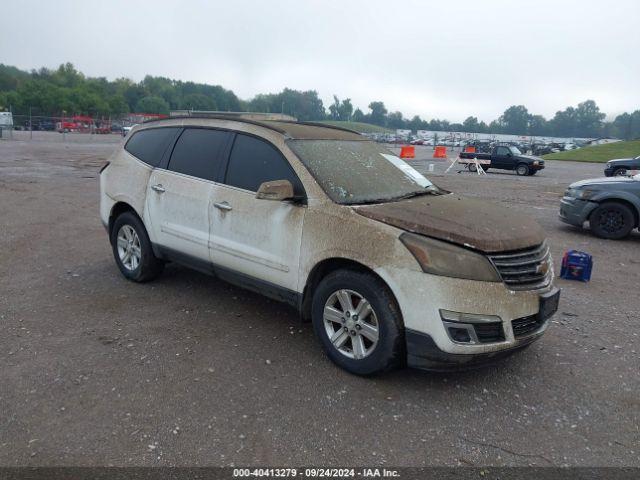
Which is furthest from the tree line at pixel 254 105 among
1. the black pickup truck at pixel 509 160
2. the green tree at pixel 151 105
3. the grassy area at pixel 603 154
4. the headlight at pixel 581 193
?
the headlight at pixel 581 193

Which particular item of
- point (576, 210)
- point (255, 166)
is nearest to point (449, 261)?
point (255, 166)

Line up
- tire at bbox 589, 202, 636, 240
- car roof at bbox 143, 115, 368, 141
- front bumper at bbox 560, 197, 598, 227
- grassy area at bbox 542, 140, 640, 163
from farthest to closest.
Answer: grassy area at bbox 542, 140, 640, 163
front bumper at bbox 560, 197, 598, 227
tire at bbox 589, 202, 636, 240
car roof at bbox 143, 115, 368, 141

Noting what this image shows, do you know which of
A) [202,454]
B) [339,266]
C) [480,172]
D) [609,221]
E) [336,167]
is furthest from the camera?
[480,172]

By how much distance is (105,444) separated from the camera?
2.86 metres

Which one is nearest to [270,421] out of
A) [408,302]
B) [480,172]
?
[408,302]

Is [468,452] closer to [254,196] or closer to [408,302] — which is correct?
[408,302]

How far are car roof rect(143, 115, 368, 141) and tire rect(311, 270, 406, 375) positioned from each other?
139 cm

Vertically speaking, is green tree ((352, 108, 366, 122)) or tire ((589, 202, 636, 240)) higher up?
green tree ((352, 108, 366, 122))

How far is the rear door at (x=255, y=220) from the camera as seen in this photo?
3934 millimetres

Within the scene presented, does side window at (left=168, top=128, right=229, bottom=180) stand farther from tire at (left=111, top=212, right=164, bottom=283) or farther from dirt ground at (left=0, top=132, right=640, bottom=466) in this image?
dirt ground at (left=0, top=132, right=640, bottom=466)

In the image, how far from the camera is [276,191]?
3770 mm

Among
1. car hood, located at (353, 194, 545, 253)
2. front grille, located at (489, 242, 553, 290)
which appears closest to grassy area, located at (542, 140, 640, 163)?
car hood, located at (353, 194, 545, 253)

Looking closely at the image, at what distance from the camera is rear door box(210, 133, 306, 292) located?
393 centimetres

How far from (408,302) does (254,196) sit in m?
1.61
